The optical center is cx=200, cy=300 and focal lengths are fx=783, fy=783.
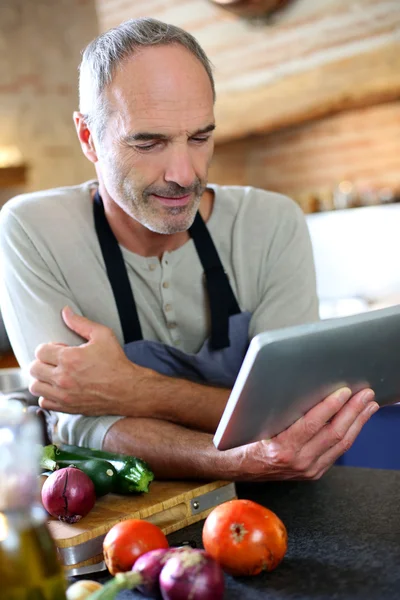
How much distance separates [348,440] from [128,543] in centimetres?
45

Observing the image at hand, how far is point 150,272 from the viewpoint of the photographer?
184 centimetres

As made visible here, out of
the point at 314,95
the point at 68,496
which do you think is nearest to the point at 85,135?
the point at 68,496

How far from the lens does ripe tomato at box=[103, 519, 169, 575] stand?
0.98 m

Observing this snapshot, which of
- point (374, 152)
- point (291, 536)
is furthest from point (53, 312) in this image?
point (374, 152)

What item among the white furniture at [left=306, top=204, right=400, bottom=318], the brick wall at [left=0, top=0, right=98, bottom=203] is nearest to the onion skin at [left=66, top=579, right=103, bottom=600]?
the white furniture at [left=306, top=204, right=400, bottom=318]

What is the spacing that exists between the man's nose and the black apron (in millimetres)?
294

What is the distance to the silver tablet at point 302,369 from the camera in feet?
3.27

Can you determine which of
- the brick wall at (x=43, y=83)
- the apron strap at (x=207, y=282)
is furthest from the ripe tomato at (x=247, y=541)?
the brick wall at (x=43, y=83)

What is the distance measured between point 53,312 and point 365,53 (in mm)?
3324

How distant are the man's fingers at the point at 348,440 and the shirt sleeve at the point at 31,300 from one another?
0.47m

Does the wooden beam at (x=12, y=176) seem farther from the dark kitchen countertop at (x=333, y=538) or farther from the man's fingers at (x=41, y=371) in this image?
the dark kitchen countertop at (x=333, y=538)

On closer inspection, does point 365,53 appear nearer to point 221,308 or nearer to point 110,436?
point 221,308

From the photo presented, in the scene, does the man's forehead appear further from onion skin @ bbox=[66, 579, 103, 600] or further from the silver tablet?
onion skin @ bbox=[66, 579, 103, 600]

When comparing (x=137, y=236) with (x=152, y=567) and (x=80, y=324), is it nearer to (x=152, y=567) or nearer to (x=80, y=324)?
(x=80, y=324)
